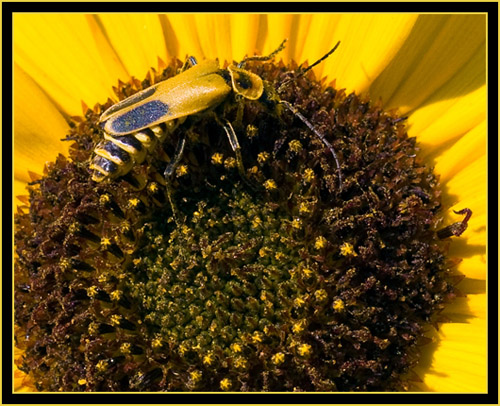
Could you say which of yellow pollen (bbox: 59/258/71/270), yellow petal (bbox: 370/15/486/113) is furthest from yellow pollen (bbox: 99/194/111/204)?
yellow petal (bbox: 370/15/486/113)

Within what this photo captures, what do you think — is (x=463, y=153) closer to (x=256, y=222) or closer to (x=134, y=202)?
(x=256, y=222)

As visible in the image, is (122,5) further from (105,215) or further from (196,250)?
(196,250)

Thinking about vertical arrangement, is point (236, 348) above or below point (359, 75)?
below

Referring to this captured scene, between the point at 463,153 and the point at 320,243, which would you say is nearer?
the point at 320,243

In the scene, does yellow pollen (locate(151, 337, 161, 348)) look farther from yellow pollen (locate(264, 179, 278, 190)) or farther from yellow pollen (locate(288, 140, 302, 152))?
yellow pollen (locate(288, 140, 302, 152))

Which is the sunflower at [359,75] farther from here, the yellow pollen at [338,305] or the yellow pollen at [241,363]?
the yellow pollen at [241,363]

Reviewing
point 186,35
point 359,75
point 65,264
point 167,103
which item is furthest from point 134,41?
point 65,264

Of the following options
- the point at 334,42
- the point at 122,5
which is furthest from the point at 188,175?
the point at 334,42
